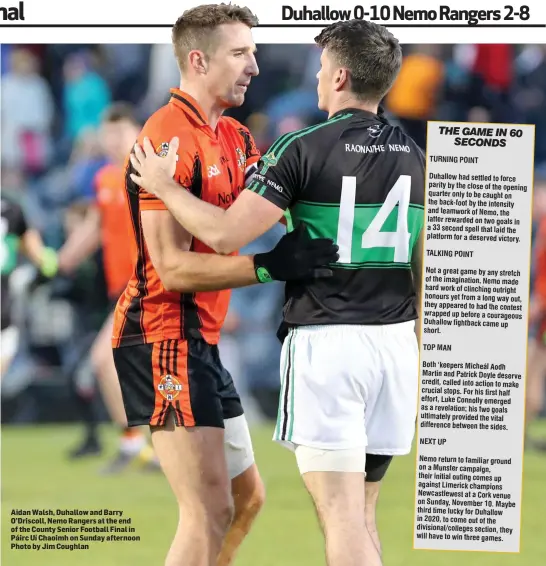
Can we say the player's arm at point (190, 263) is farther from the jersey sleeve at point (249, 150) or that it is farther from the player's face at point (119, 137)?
the player's face at point (119, 137)

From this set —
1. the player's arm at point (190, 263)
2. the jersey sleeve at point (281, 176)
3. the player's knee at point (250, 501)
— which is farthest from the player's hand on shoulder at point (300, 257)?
the player's knee at point (250, 501)

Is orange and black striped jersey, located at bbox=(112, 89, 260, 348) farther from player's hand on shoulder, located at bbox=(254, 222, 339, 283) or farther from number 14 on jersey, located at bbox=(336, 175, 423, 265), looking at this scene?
number 14 on jersey, located at bbox=(336, 175, 423, 265)

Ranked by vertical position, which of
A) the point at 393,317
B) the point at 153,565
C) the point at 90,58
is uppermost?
the point at 90,58

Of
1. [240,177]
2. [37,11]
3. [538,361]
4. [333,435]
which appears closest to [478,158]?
[240,177]

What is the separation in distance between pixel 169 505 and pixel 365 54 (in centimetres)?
326

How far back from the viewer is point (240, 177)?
3613mm

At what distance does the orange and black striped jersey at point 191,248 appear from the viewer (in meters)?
3.40

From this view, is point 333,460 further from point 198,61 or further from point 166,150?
point 198,61

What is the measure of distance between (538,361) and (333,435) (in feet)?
14.8

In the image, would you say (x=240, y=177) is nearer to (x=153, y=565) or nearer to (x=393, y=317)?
(x=393, y=317)

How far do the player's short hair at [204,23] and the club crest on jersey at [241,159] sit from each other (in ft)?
1.21

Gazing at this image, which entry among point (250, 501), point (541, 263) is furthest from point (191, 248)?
point (541, 263)

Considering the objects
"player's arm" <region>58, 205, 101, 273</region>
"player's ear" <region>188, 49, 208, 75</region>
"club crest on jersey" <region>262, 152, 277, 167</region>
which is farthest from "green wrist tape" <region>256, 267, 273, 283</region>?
"player's arm" <region>58, 205, 101, 273</region>

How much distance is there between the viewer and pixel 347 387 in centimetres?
311
